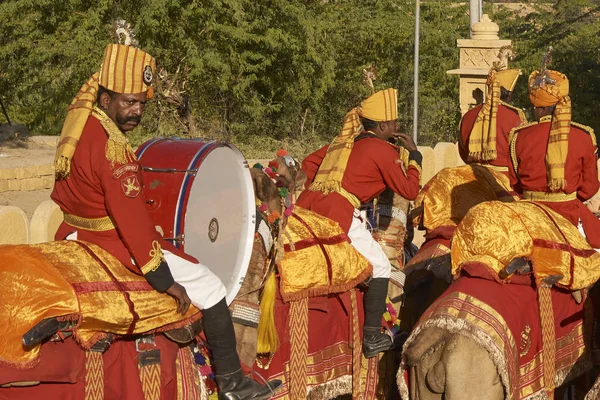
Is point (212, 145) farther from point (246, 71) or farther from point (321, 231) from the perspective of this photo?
point (246, 71)

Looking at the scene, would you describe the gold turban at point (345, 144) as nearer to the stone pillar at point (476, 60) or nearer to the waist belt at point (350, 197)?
the waist belt at point (350, 197)

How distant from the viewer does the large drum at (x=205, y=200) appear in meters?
6.07

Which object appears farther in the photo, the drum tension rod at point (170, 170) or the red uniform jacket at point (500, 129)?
the red uniform jacket at point (500, 129)

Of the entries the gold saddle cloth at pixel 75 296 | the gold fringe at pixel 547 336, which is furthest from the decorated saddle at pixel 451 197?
the gold saddle cloth at pixel 75 296

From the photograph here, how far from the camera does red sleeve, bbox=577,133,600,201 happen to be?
7980 mm

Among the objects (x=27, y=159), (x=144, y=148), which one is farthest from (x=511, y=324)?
(x=27, y=159)

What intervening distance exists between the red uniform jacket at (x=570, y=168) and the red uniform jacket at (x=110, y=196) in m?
3.25

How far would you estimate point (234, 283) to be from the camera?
6.45m

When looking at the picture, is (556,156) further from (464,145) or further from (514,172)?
(464,145)

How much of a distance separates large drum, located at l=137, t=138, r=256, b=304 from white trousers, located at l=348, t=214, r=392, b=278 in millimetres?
1848

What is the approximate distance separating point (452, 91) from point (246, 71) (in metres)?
8.26

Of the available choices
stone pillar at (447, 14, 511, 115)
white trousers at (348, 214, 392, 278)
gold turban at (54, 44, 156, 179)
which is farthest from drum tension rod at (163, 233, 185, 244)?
stone pillar at (447, 14, 511, 115)

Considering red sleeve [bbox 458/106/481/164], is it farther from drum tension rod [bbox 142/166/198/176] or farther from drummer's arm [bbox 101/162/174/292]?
drummer's arm [bbox 101/162/174/292]

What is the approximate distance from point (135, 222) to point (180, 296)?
1.53 ft
